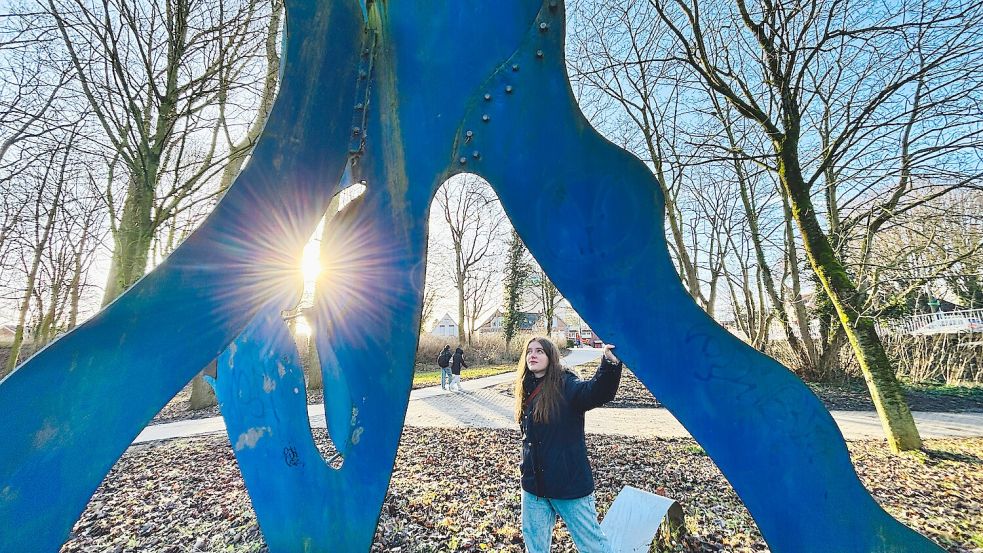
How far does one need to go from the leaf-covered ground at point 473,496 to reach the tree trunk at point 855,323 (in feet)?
1.45

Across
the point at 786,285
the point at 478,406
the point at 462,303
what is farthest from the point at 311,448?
the point at 462,303

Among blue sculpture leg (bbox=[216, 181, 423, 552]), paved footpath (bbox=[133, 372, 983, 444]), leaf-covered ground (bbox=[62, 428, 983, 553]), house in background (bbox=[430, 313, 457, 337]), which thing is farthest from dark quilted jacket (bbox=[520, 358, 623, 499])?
house in background (bbox=[430, 313, 457, 337])

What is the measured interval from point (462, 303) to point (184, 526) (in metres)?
21.5

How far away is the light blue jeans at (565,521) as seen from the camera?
8.52 feet

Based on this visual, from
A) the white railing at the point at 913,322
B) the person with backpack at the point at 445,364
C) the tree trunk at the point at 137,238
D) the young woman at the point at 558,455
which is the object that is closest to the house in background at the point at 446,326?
the person with backpack at the point at 445,364

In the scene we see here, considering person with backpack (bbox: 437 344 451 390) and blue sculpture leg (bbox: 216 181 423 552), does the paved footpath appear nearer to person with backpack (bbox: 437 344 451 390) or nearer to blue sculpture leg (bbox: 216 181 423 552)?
person with backpack (bbox: 437 344 451 390)

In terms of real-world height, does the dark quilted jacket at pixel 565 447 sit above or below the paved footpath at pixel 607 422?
above

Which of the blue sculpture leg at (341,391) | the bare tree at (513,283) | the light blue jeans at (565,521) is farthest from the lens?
the bare tree at (513,283)

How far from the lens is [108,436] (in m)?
1.51

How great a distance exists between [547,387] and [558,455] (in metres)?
0.39

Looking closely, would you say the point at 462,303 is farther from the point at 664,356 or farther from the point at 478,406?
the point at 664,356

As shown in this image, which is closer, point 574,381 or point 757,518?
point 757,518

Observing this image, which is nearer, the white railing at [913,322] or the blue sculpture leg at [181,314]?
the blue sculpture leg at [181,314]

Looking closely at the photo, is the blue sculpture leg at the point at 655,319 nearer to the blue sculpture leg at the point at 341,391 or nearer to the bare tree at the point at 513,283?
the blue sculpture leg at the point at 341,391
